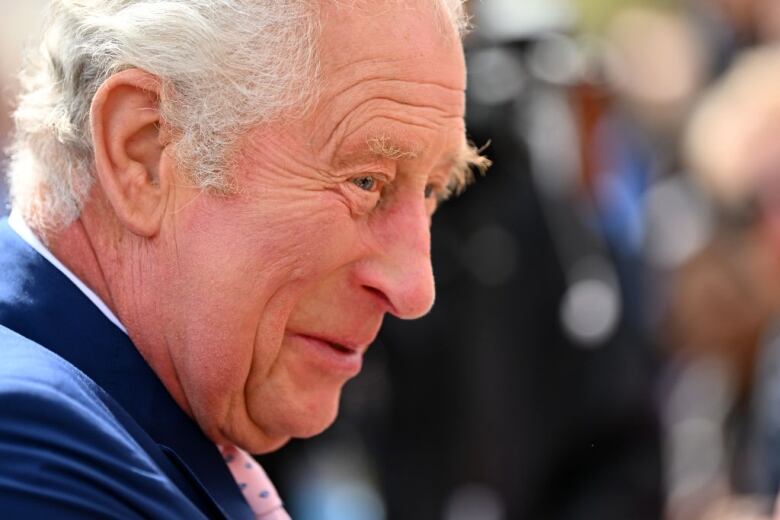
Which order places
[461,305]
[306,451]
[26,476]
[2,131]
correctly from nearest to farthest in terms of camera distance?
[26,476]
[461,305]
[306,451]
[2,131]

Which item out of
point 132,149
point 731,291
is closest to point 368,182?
point 132,149

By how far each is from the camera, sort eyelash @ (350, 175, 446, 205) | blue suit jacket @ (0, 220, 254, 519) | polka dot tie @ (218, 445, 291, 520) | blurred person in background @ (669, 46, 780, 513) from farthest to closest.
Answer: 1. blurred person in background @ (669, 46, 780, 513)
2. polka dot tie @ (218, 445, 291, 520)
3. eyelash @ (350, 175, 446, 205)
4. blue suit jacket @ (0, 220, 254, 519)

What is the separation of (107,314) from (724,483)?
3.68 m

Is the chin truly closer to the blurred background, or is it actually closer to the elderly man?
the elderly man

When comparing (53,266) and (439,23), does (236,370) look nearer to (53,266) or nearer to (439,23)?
(53,266)

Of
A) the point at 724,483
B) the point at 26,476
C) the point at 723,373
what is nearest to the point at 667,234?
the point at 723,373

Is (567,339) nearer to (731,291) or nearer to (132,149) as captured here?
(731,291)

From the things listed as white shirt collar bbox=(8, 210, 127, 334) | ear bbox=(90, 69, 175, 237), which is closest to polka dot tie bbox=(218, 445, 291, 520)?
white shirt collar bbox=(8, 210, 127, 334)

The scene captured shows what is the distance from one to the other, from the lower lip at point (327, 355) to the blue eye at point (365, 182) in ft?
0.88

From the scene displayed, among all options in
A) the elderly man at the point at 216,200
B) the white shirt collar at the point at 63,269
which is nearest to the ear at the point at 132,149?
the elderly man at the point at 216,200

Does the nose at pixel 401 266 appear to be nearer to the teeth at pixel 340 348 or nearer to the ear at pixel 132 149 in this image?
the teeth at pixel 340 348

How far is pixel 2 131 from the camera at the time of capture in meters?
6.45

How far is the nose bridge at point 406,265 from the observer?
2.11m

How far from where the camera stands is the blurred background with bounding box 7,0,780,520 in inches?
174
